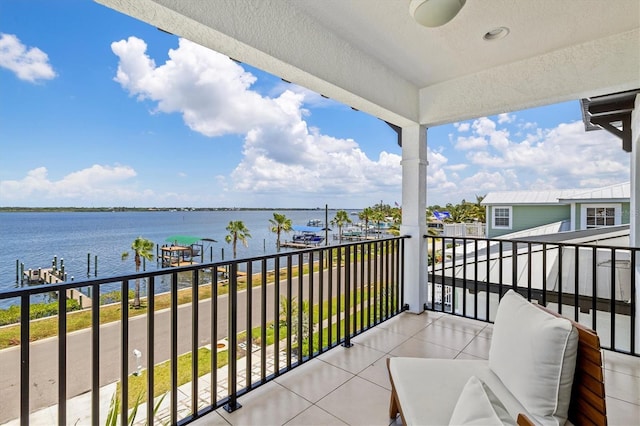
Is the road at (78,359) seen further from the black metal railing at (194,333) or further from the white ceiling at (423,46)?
the white ceiling at (423,46)

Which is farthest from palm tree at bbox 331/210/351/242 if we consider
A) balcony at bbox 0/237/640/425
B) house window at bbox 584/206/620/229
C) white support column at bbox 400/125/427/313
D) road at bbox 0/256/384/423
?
white support column at bbox 400/125/427/313

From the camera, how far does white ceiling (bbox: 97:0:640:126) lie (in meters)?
1.78

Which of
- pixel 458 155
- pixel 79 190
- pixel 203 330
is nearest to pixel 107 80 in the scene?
pixel 79 190

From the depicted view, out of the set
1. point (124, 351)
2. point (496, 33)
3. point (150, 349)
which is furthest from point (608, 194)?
point (124, 351)

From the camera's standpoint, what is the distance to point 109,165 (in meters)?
27.5

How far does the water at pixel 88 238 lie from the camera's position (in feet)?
65.7

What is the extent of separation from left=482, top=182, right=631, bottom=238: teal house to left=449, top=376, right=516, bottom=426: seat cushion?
Answer: 7.19 m

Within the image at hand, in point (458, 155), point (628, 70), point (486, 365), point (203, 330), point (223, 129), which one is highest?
point (223, 129)

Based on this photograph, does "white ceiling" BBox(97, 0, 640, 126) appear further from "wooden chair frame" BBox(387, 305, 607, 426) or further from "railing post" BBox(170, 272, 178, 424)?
"wooden chair frame" BBox(387, 305, 607, 426)

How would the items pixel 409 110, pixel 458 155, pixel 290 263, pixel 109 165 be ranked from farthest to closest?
pixel 109 165 → pixel 458 155 → pixel 409 110 → pixel 290 263

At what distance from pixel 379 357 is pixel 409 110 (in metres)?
2.49

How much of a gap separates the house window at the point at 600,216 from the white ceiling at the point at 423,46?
16.8 ft

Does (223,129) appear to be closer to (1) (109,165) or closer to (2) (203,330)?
(1) (109,165)

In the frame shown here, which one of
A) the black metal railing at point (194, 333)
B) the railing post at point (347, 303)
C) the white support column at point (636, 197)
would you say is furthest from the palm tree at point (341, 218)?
the railing post at point (347, 303)
